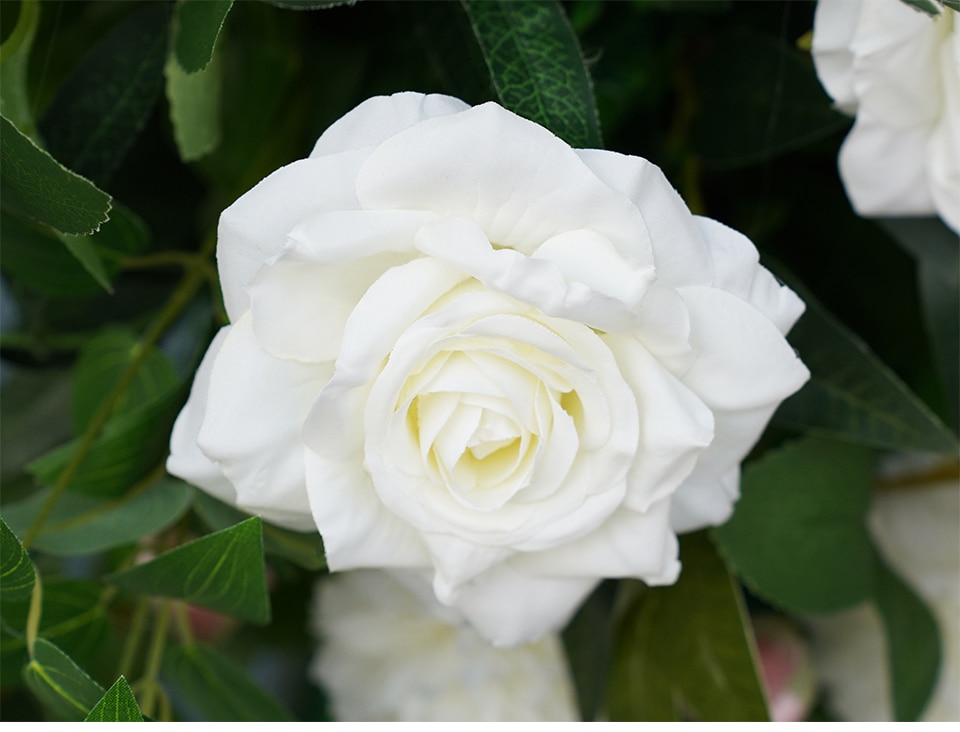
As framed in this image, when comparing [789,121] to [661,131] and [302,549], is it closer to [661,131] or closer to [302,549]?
[661,131]

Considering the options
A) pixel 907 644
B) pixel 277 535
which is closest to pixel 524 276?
pixel 277 535

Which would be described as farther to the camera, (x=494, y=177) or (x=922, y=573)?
(x=922, y=573)

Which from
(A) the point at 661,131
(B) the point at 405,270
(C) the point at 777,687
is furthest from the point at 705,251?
(C) the point at 777,687

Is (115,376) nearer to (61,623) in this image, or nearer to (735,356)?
(61,623)

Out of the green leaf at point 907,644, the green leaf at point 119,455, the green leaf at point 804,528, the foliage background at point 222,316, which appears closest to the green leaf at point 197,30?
the foliage background at point 222,316

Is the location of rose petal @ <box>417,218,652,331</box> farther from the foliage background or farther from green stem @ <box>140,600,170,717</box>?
green stem @ <box>140,600,170,717</box>

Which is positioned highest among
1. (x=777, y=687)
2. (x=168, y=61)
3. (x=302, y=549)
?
(x=168, y=61)
